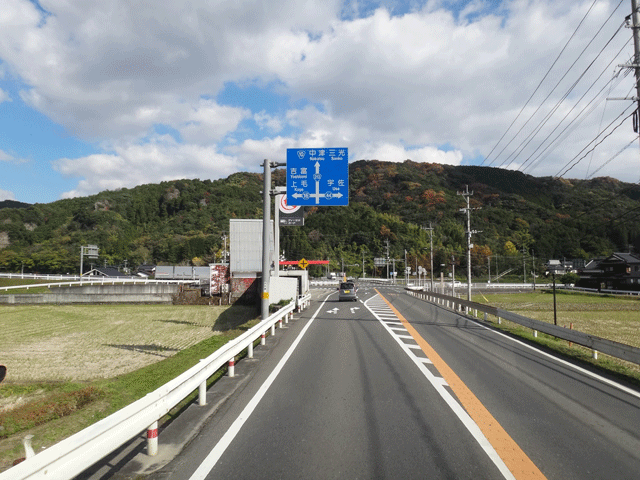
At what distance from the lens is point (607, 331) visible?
20.5 m

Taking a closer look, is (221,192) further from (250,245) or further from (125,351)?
(125,351)

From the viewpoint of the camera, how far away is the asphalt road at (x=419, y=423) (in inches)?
180

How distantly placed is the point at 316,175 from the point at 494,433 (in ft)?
40.5

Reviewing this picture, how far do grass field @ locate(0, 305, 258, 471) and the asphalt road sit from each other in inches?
117

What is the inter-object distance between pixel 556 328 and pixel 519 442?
32.6ft

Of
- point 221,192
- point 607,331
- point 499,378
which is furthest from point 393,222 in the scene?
point 499,378

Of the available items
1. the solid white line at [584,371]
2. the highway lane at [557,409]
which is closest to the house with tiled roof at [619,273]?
the solid white line at [584,371]

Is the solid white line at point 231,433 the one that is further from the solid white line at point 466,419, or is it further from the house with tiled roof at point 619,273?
the house with tiled roof at point 619,273

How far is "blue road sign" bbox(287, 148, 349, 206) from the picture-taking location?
53.8 ft

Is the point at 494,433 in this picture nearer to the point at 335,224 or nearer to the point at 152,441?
the point at 152,441

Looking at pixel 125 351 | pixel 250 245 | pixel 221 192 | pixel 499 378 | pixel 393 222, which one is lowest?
pixel 125 351

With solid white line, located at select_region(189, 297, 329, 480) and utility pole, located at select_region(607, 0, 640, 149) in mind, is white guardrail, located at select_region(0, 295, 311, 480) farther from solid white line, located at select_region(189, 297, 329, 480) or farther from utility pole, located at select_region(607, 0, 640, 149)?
utility pole, located at select_region(607, 0, 640, 149)

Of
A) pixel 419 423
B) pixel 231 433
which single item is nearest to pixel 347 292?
pixel 419 423

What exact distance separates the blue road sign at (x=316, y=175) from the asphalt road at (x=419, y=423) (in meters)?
7.36
